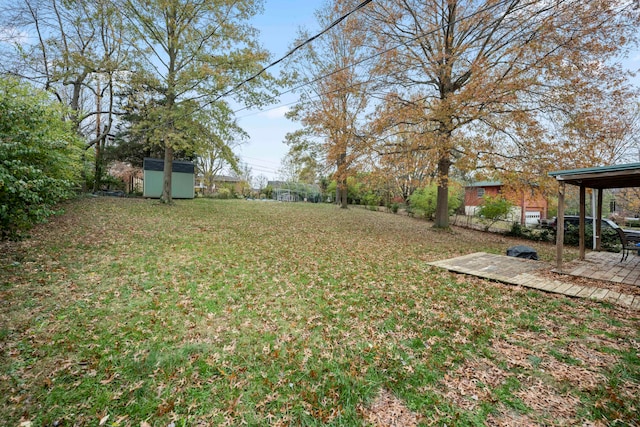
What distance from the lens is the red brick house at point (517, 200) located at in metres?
10.2

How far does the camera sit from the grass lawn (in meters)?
2.25

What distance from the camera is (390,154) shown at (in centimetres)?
1059

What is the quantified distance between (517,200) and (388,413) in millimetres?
13409

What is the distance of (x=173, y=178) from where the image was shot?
21.7 meters

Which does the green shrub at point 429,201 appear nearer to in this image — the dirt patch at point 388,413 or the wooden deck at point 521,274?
the wooden deck at point 521,274

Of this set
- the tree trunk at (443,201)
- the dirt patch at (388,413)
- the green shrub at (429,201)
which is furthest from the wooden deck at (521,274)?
the green shrub at (429,201)

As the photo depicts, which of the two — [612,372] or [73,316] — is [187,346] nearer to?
[73,316]

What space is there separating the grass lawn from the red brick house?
21.8 feet

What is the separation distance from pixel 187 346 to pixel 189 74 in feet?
42.0

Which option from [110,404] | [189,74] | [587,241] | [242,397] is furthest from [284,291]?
[587,241]

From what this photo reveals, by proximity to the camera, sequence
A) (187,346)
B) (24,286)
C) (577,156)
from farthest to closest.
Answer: (577,156) < (24,286) < (187,346)

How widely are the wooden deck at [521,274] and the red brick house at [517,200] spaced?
390cm

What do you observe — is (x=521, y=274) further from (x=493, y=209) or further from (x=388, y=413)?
(x=493, y=209)

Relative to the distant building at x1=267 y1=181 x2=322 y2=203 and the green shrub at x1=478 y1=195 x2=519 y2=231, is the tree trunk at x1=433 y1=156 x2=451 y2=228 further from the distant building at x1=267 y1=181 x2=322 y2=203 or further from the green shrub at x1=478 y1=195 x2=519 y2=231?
the distant building at x1=267 y1=181 x2=322 y2=203
